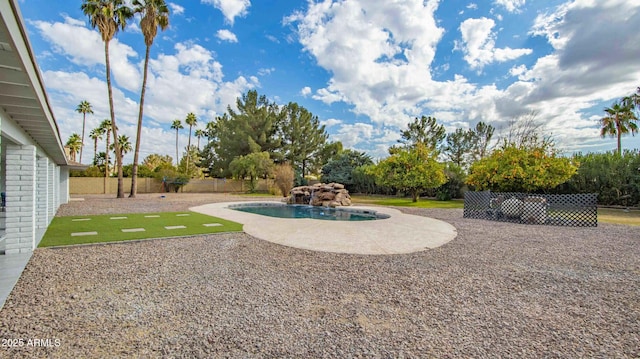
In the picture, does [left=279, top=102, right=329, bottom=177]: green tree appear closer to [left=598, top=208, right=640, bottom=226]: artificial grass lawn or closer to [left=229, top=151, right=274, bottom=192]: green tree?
[left=229, top=151, right=274, bottom=192]: green tree

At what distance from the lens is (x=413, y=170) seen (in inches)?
634

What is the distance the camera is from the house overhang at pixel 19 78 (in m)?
1.66

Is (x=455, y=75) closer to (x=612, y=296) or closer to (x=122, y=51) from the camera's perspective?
(x=612, y=296)

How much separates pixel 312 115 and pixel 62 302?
3160 centimetres

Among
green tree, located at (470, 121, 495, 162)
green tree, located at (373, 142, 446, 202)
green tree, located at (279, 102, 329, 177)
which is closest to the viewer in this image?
green tree, located at (373, 142, 446, 202)

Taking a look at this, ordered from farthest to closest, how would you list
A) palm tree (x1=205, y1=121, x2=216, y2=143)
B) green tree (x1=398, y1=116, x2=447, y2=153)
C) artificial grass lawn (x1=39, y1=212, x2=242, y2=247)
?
1. palm tree (x1=205, y1=121, x2=216, y2=143)
2. green tree (x1=398, y1=116, x2=447, y2=153)
3. artificial grass lawn (x1=39, y1=212, x2=242, y2=247)

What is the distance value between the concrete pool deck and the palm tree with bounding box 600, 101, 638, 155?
23.7m

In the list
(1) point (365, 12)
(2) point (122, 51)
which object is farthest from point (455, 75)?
(2) point (122, 51)

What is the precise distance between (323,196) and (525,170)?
366 inches

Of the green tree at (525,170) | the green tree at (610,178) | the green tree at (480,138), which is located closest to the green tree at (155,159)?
the green tree at (480,138)

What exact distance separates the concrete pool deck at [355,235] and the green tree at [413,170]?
7478 millimetres

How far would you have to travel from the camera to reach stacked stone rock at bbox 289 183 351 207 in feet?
51.0

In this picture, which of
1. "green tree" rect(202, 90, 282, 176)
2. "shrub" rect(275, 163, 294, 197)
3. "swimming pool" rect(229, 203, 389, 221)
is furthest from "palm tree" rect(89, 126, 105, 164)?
"swimming pool" rect(229, 203, 389, 221)

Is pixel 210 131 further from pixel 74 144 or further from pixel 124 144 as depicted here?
pixel 74 144
